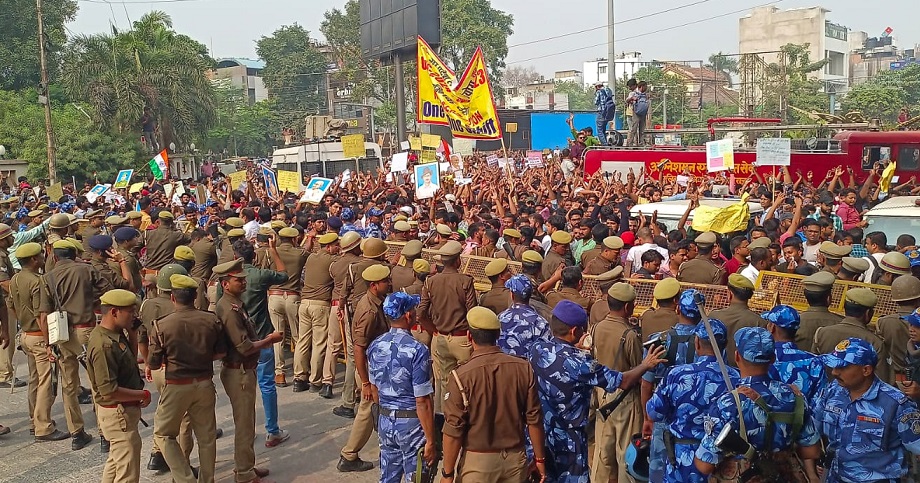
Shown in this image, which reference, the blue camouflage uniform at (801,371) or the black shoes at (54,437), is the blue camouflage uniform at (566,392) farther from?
the black shoes at (54,437)

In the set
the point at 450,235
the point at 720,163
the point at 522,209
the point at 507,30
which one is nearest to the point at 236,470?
the point at 450,235

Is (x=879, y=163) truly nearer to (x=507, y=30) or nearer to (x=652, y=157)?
(x=652, y=157)

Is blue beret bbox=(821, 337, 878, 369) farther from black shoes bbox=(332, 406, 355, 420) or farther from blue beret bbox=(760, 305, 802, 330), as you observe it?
black shoes bbox=(332, 406, 355, 420)

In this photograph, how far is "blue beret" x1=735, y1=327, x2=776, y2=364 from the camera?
4.40 m

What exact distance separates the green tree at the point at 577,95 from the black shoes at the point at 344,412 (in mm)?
101275

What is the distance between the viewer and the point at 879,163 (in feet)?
59.6

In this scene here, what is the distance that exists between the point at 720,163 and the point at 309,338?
8297mm

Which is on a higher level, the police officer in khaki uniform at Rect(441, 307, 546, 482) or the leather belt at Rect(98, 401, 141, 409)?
the police officer in khaki uniform at Rect(441, 307, 546, 482)

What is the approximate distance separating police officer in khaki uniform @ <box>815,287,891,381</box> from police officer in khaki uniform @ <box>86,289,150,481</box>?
5.10 meters

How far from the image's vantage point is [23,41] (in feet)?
154

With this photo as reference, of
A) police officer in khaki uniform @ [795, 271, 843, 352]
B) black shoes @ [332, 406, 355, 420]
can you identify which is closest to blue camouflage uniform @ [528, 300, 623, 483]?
police officer in khaki uniform @ [795, 271, 843, 352]

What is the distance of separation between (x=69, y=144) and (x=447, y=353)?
32.9 metres

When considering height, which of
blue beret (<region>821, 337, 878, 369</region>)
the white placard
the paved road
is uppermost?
the white placard

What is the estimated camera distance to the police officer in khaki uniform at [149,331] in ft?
23.4
